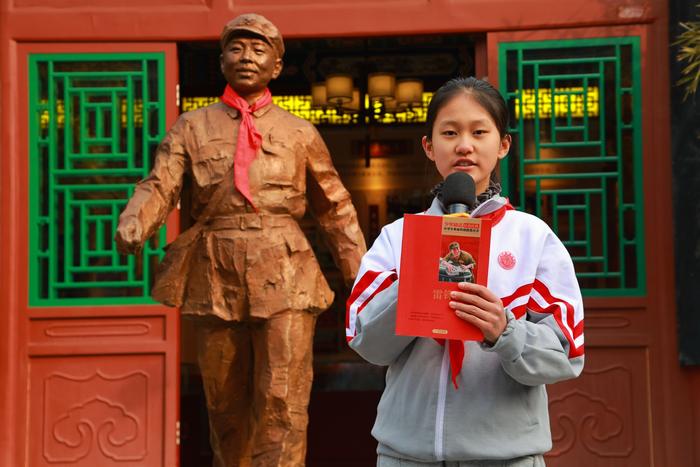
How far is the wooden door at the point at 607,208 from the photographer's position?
186 inches

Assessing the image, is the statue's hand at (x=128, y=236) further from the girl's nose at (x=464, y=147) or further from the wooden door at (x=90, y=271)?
the girl's nose at (x=464, y=147)

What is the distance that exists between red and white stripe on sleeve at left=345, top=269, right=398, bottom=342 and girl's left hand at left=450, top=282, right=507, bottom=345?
26 cm

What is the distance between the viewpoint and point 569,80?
490 cm

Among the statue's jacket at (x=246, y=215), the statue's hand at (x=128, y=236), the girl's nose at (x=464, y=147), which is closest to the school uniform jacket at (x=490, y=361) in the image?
the girl's nose at (x=464, y=147)

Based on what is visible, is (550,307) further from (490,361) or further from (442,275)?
(442,275)

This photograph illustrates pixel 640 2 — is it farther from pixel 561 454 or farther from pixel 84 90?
pixel 84 90

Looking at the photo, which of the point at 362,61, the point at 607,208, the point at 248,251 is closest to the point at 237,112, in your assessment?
the point at 248,251

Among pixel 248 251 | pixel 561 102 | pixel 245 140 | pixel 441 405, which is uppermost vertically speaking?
pixel 561 102

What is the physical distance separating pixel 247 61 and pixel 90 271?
66.0 inches

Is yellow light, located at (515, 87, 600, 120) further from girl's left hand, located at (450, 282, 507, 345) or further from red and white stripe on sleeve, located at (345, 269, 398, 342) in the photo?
girl's left hand, located at (450, 282, 507, 345)

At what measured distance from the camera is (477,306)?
5.43ft

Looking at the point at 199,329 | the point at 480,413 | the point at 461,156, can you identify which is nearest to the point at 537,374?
the point at 480,413

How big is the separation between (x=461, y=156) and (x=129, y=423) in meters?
3.41

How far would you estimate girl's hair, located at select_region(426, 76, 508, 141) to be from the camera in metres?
1.99
